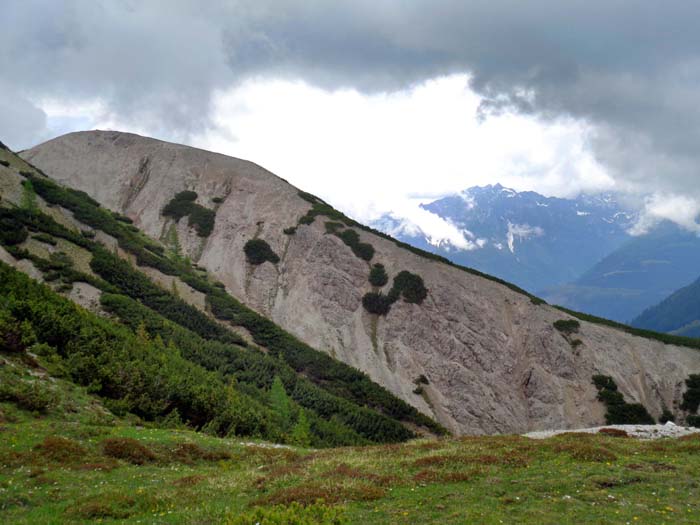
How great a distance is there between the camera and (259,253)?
323 feet

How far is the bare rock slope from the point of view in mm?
77375

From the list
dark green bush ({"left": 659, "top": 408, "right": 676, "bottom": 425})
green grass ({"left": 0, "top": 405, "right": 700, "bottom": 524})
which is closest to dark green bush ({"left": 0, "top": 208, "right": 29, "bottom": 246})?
green grass ({"left": 0, "top": 405, "right": 700, "bottom": 524})

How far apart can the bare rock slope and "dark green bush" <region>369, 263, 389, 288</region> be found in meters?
1.31

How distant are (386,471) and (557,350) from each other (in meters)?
72.0

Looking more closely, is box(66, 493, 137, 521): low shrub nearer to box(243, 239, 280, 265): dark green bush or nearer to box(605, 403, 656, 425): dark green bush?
box(605, 403, 656, 425): dark green bush

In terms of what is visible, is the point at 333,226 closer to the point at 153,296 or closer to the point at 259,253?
the point at 259,253

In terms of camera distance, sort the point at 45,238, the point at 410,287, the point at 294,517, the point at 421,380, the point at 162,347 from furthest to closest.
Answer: the point at 410,287 < the point at 421,380 < the point at 45,238 < the point at 162,347 < the point at 294,517

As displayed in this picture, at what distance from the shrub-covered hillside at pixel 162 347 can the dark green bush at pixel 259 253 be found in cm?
1064

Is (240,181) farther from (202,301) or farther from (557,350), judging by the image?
(557,350)

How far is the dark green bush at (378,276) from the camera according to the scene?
9394 centimetres

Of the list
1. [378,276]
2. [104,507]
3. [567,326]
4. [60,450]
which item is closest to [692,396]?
[567,326]

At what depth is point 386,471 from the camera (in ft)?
62.4

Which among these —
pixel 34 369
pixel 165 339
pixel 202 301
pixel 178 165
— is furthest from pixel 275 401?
pixel 178 165

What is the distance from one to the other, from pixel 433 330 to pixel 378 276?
15.2m
